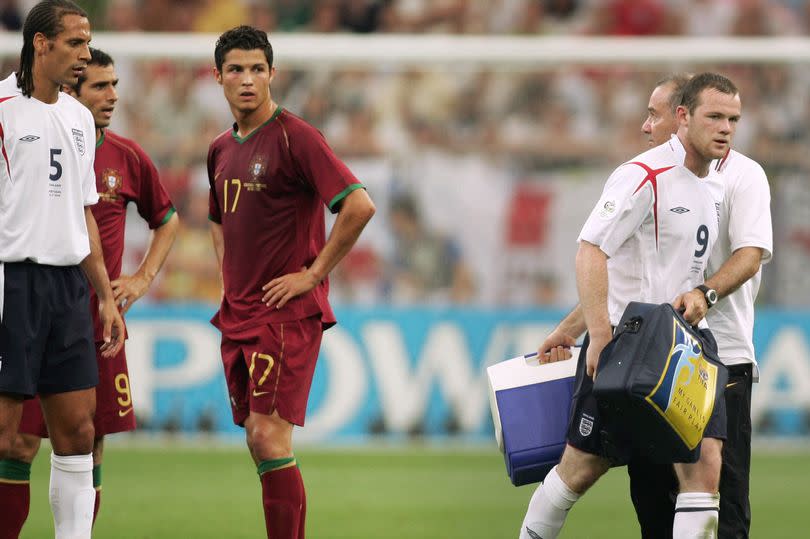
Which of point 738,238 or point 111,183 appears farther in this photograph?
point 111,183

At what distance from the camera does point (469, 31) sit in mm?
14219

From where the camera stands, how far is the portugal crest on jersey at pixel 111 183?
6.89 metres

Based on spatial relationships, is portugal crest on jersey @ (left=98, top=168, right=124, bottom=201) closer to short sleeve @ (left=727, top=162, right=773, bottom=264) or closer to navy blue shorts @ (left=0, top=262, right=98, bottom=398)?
navy blue shorts @ (left=0, top=262, right=98, bottom=398)

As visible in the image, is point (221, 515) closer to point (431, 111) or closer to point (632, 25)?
point (431, 111)

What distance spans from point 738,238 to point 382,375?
6.38 metres

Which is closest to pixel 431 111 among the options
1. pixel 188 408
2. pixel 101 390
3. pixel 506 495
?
pixel 188 408

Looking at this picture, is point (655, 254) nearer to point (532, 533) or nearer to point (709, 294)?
point (709, 294)

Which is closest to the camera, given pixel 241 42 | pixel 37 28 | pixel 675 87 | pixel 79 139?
pixel 37 28

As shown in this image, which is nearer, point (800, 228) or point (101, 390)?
point (101, 390)

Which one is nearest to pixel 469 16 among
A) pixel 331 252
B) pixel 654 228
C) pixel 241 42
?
pixel 241 42

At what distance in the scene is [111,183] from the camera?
22.7 ft

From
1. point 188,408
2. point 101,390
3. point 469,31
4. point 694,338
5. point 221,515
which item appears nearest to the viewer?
point 694,338

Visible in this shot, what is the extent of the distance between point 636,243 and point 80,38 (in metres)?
2.41

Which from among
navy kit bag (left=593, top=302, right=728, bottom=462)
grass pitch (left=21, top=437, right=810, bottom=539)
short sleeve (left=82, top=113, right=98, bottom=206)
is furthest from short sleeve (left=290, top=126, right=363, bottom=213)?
grass pitch (left=21, top=437, right=810, bottom=539)
